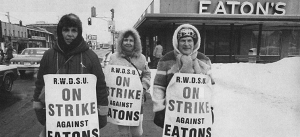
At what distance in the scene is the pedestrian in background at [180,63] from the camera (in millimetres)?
2672

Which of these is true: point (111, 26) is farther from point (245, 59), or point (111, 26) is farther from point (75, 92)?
point (75, 92)

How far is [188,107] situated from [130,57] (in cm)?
120

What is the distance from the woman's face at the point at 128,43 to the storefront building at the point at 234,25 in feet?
36.6

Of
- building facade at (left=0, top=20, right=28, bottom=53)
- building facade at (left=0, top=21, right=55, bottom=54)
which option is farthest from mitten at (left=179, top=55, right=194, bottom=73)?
building facade at (left=0, top=20, right=28, bottom=53)

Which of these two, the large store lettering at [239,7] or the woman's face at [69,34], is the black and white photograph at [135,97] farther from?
the large store lettering at [239,7]

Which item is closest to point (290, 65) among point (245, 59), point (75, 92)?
point (245, 59)

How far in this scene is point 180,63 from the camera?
2.69m

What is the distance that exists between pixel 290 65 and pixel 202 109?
9.67m

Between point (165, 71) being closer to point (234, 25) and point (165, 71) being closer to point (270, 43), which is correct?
point (234, 25)

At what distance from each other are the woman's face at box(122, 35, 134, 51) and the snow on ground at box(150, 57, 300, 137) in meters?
2.24

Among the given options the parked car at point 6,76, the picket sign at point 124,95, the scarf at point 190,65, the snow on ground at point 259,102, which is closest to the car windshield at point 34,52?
the parked car at point 6,76

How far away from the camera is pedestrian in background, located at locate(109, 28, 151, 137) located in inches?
131

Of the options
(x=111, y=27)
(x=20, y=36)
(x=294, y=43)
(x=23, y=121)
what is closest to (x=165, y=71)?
(x=23, y=121)

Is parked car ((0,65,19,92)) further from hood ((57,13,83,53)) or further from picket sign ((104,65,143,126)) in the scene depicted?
hood ((57,13,83,53))
